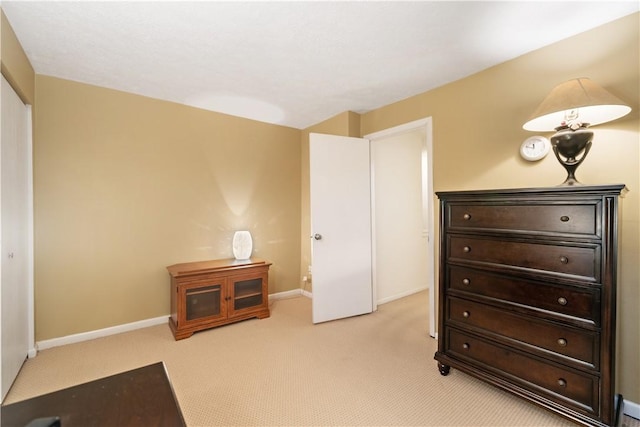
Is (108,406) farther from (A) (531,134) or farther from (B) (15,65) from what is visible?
(A) (531,134)

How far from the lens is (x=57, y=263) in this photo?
Answer: 258 cm

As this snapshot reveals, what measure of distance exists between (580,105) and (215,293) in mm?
3174

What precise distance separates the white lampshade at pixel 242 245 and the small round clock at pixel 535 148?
2.78 metres

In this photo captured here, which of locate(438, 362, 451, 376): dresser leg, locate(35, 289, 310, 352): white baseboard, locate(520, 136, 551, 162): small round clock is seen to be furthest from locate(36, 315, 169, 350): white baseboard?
locate(520, 136, 551, 162): small round clock

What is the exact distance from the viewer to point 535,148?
2141 mm

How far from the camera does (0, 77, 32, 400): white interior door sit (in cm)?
187

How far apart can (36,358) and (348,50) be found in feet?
11.4

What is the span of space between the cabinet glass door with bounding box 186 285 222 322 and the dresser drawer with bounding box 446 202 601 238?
230 cm

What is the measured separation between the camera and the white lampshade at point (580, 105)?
162 centimetres

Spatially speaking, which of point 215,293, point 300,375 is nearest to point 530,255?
point 300,375

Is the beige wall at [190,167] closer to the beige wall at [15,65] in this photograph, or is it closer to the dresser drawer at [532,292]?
the beige wall at [15,65]

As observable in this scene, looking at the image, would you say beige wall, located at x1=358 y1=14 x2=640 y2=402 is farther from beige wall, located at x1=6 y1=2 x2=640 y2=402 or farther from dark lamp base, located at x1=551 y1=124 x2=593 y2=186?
dark lamp base, located at x1=551 y1=124 x2=593 y2=186

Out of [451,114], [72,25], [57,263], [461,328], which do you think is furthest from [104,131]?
[461,328]

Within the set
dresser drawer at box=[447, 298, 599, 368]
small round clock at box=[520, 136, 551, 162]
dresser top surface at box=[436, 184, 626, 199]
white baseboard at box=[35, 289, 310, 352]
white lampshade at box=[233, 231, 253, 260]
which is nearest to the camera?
dresser top surface at box=[436, 184, 626, 199]
